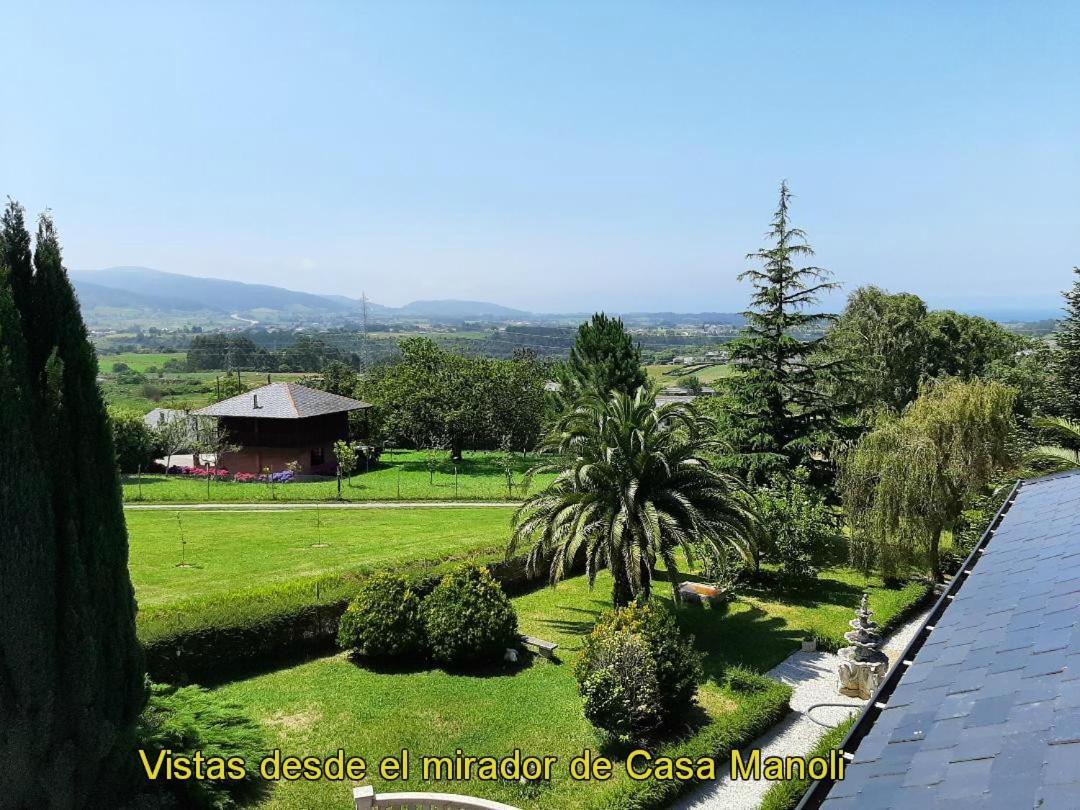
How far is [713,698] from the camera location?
12.1m

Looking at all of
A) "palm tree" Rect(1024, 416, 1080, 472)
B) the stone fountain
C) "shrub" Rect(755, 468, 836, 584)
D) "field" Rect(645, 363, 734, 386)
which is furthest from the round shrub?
"field" Rect(645, 363, 734, 386)

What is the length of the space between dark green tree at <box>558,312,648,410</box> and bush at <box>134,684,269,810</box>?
21238 mm

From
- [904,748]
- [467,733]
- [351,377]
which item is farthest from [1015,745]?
[351,377]

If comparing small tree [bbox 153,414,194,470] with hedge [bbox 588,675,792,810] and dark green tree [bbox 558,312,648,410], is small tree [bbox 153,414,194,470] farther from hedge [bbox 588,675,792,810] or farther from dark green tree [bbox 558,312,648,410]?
hedge [bbox 588,675,792,810]

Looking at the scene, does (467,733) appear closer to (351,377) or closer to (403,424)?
(403,424)

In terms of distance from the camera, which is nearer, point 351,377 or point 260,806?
point 260,806

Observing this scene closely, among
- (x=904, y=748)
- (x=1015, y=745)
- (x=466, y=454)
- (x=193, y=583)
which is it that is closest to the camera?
(x=1015, y=745)

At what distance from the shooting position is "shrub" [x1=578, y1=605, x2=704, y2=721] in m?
10.7

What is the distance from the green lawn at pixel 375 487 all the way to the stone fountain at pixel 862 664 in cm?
2115

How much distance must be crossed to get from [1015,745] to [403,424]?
135 feet

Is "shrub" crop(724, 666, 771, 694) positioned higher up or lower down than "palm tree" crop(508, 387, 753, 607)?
lower down

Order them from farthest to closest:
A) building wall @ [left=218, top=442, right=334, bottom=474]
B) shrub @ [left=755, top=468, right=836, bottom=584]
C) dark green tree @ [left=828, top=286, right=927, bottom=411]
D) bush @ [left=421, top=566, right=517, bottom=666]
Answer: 1. building wall @ [left=218, top=442, right=334, bottom=474]
2. dark green tree @ [left=828, top=286, right=927, bottom=411]
3. shrub @ [left=755, top=468, right=836, bottom=584]
4. bush @ [left=421, top=566, right=517, bottom=666]

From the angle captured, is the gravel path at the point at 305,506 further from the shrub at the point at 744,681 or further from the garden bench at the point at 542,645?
the shrub at the point at 744,681

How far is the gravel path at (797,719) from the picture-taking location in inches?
362
